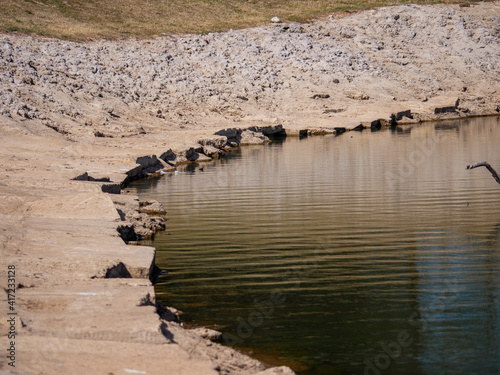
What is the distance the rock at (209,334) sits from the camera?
8.14 m

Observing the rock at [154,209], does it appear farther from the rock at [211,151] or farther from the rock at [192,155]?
the rock at [211,151]

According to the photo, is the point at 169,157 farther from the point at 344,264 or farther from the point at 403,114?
the point at 403,114

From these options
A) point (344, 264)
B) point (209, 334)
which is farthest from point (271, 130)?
point (209, 334)

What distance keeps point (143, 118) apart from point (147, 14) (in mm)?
16299

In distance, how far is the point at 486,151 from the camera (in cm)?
2509

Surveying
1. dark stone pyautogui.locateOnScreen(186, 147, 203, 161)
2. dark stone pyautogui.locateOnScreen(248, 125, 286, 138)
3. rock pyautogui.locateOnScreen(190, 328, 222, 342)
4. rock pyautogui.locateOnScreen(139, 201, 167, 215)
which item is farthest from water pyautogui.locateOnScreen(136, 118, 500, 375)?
dark stone pyautogui.locateOnScreen(248, 125, 286, 138)

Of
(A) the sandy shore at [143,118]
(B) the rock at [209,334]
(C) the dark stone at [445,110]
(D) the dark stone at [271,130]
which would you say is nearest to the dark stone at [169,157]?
(A) the sandy shore at [143,118]

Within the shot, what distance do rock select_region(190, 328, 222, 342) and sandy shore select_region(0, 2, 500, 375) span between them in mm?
127

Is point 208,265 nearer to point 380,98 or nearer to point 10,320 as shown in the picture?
point 10,320

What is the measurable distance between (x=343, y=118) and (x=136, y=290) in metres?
30.3

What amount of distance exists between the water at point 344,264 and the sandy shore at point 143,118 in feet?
3.48

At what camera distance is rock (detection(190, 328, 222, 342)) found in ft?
26.7

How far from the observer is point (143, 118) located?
3384cm

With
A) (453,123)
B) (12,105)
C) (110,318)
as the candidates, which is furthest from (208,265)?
(453,123)
